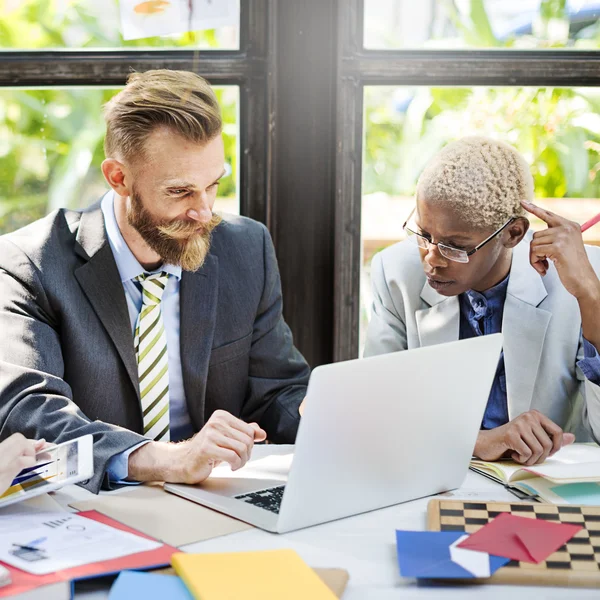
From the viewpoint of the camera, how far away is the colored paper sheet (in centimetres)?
108

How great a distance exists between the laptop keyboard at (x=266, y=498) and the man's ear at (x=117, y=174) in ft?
2.86

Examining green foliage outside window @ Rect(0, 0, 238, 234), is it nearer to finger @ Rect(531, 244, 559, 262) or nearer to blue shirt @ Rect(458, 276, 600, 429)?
blue shirt @ Rect(458, 276, 600, 429)

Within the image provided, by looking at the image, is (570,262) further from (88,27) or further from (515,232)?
(88,27)

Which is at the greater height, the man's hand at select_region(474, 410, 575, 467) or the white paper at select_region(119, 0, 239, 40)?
the white paper at select_region(119, 0, 239, 40)

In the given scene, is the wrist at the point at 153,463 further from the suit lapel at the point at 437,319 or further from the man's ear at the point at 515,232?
the man's ear at the point at 515,232

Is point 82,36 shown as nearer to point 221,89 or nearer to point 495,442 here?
point 221,89

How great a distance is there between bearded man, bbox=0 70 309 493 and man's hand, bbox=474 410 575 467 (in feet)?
1.56

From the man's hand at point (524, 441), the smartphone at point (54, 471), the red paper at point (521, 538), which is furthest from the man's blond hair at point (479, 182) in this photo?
the smartphone at point (54, 471)

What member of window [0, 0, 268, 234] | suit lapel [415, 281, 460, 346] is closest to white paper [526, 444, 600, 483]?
suit lapel [415, 281, 460, 346]

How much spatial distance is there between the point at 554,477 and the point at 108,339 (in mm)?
994

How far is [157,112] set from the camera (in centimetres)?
192

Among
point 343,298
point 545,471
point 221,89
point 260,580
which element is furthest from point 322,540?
point 221,89

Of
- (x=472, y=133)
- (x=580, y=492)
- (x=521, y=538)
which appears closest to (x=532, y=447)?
(x=580, y=492)

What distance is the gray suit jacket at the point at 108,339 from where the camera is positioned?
162cm
